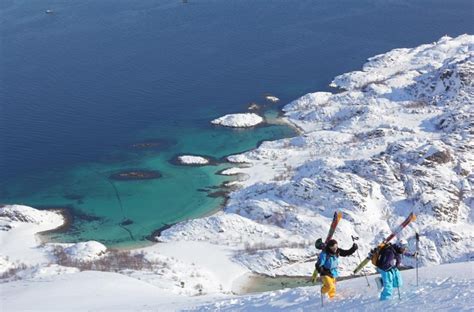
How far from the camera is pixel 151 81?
329 ft

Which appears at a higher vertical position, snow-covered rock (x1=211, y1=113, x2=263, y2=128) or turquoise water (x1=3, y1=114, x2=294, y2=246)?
snow-covered rock (x1=211, y1=113, x2=263, y2=128)

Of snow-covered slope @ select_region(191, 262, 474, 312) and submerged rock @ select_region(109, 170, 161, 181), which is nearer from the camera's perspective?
snow-covered slope @ select_region(191, 262, 474, 312)

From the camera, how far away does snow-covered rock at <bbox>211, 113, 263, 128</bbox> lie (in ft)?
272

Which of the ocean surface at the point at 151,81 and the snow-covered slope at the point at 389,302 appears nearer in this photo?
the snow-covered slope at the point at 389,302

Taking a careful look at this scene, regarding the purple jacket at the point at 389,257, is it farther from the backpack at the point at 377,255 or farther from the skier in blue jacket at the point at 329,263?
the skier in blue jacket at the point at 329,263

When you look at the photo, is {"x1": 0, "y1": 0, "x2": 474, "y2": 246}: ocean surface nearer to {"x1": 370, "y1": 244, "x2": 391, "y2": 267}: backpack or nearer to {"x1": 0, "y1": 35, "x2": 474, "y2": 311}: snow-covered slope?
{"x1": 0, "y1": 35, "x2": 474, "y2": 311}: snow-covered slope

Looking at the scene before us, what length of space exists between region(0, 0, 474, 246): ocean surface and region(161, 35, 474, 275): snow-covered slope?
5.49 metres

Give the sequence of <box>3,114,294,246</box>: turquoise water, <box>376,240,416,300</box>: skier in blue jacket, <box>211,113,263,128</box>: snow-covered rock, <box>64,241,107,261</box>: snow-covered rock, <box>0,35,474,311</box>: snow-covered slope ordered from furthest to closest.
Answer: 1. <box>211,113,263,128</box>: snow-covered rock
2. <box>3,114,294,246</box>: turquoise water
3. <box>64,241,107,261</box>: snow-covered rock
4. <box>0,35,474,311</box>: snow-covered slope
5. <box>376,240,416,300</box>: skier in blue jacket

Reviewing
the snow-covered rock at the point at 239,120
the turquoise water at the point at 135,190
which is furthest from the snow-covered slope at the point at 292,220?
the snow-covered rock at the point at 239,120

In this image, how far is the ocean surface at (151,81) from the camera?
67.5m

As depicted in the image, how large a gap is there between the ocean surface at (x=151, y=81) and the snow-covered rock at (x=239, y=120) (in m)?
1.61

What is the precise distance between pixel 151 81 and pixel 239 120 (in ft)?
76.3

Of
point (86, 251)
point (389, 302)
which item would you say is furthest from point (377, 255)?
point (86, 251)

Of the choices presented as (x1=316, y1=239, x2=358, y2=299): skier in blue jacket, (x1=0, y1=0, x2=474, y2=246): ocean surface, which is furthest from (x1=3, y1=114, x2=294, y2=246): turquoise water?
(x1=316, y1=239, x2=358, y2=299): skier in blue jacket
